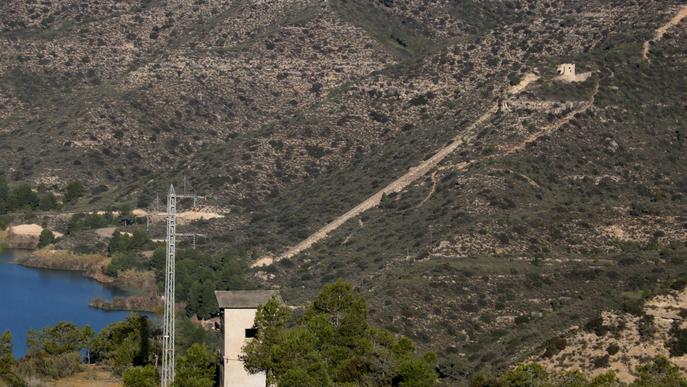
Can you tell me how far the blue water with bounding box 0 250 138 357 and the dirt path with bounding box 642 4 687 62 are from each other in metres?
35.3

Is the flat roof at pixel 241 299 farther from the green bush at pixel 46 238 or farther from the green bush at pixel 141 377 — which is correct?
the green bush at pixel 46 238

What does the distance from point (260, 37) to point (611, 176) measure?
5061cm

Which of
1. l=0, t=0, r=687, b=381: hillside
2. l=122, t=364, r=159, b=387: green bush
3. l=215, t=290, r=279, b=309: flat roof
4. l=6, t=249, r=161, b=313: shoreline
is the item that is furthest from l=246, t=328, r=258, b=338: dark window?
l=6, t=249, r=161, b=313: shoreline

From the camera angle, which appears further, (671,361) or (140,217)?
(140,217)

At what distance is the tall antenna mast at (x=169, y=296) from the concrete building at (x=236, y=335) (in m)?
2.33

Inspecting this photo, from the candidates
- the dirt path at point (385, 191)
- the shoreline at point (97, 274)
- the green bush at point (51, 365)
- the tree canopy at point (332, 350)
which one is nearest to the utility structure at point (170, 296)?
the tree canopy at point (332, 350)

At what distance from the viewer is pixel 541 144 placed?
11812 centimetres

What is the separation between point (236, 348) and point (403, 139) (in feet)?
210

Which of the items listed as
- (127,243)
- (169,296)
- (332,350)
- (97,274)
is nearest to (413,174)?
(127,243)

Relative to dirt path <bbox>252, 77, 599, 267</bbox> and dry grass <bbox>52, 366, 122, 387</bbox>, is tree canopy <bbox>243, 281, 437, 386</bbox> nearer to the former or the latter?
dry grass <bbox>52, 366, 122, 387</bbox>

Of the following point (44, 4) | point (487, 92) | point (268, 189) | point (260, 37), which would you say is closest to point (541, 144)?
point (487, 92)

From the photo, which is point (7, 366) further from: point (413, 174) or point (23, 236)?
point (23, 236)

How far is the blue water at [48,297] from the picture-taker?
351ft

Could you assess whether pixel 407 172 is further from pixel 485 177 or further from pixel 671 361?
pixel 671 361
